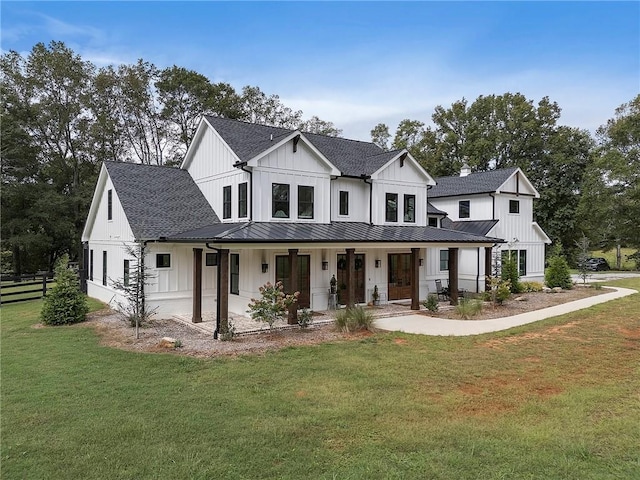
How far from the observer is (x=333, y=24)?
44.4ft

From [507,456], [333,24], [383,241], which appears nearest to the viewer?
[507,456]

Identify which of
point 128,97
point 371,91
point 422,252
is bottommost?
point 422,252

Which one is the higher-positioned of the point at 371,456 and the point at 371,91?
the point at 371,91

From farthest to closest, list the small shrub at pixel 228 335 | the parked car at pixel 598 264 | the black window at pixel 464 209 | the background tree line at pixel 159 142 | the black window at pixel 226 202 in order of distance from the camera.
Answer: the parked car at pixel 598 264
the background tree line at pixel 159 142
the black window at pixel 464 209
the black window at pixel 226 202
the small shrub at pixel 228 335

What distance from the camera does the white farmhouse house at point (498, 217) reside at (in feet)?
76.0

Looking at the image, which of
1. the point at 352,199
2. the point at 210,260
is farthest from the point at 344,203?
the point at 210,260

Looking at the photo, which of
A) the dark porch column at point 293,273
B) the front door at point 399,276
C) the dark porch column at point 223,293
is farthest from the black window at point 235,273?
the front door at point 399,276

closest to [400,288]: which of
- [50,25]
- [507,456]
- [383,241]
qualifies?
[383,241]

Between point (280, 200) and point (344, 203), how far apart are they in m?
3.28

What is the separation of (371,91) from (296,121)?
13.1 metres

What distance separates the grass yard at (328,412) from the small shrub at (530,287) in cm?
1132

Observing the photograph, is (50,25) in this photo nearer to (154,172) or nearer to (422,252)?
(154,172)

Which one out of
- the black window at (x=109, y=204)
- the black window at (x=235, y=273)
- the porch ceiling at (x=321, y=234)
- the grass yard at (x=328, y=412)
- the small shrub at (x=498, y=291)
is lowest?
the grass yard at (x=328, y=412)

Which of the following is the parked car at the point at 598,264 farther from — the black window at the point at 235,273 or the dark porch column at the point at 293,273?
the black window at the point at 235,273
